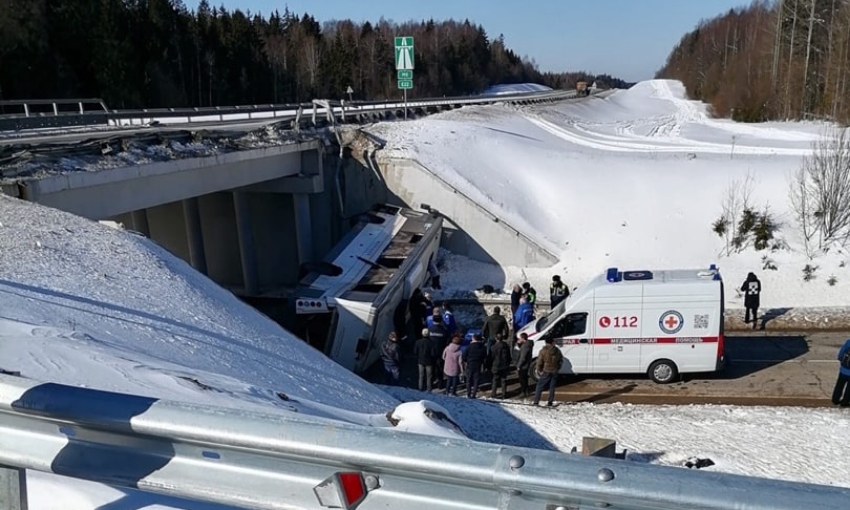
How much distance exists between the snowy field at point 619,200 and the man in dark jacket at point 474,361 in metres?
8.25

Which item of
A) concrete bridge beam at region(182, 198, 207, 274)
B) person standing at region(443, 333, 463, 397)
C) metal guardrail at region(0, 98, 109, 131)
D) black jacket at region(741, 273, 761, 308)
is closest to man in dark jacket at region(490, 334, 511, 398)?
person standing at region(443, 333, 463, 397)

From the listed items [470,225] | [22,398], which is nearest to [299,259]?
[470,225]

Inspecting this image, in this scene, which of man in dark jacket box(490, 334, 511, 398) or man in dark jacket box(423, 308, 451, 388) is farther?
man in dark jacket box(423, 308, 451, 388)

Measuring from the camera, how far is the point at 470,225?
75.4 ft

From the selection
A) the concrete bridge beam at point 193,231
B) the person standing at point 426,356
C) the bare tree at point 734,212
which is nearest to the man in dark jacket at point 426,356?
the person standing at point 426,356

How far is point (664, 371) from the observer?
44.1 ft

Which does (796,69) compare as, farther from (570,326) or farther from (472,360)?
(472,360)

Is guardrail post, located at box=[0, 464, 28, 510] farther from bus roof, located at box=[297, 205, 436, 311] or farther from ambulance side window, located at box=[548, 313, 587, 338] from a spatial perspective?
bus roof, located at box=[297, 205, 436, 311]

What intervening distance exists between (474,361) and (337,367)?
324 cm

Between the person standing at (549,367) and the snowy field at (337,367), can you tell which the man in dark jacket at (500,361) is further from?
the snowy field at (337,367)

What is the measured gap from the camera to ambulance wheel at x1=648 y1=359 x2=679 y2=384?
13.4 meters

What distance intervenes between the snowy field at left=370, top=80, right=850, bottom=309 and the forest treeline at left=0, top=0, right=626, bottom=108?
3151 centimetres

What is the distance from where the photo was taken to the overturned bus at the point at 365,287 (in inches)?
573

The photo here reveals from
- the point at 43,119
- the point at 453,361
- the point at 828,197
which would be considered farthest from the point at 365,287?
the point at 43,119
